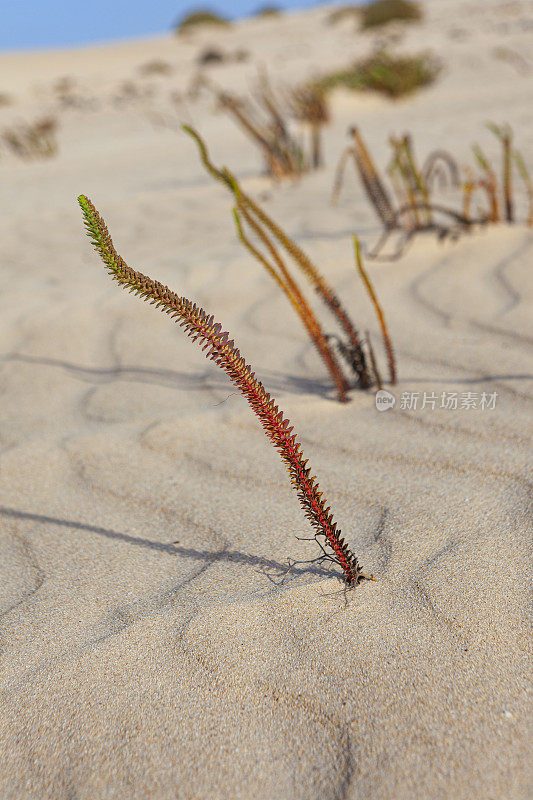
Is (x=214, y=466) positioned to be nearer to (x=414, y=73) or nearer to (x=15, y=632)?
(x=15, y=632)

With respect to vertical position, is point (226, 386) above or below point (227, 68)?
below

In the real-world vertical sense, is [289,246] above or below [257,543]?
above

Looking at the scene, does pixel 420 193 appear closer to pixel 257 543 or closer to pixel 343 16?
pixel 257 543

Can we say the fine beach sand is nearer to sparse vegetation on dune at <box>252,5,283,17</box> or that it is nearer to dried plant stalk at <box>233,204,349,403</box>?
dried plant stalk at <box>233,204,349,403</box>

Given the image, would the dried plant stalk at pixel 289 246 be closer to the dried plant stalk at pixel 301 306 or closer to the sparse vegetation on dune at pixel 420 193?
the dried plant stalk at pixel 301 306

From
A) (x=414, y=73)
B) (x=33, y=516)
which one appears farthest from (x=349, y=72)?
(x=33, y=516)

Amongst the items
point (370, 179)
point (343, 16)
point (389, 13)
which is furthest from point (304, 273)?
point (343, 16)

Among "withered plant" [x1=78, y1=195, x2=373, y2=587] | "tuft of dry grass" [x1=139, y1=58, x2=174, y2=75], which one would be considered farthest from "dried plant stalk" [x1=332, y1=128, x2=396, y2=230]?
"tuft of dry grass" [x1=139, y1=58, x2=174, y2=75]
